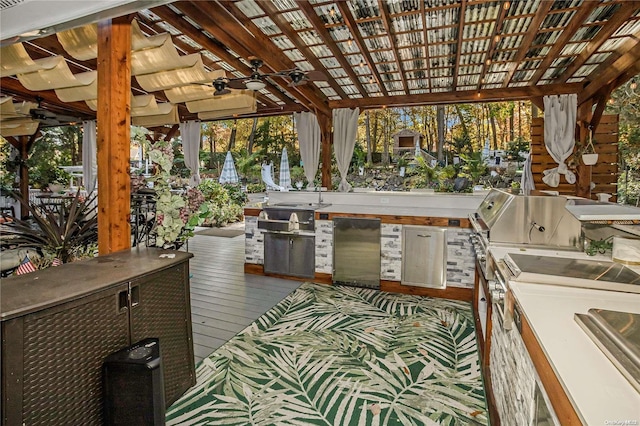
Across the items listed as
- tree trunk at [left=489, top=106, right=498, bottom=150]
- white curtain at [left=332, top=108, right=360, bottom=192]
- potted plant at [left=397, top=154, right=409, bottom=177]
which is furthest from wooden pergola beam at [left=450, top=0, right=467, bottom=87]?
tree trunk at [left=489, top=106, right=498, bottom=150]

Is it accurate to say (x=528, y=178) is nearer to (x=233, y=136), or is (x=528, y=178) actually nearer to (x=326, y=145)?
(x=326, y=145)

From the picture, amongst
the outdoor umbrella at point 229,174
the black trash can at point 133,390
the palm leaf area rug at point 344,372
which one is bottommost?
the palm leaf area rug at point 344,372

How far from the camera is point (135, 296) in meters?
1.76

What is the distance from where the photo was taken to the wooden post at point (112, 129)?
2.24 meters

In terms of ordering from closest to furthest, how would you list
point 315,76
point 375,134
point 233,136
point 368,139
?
point 315,76, point 368,139, point 375,134, point 233,136

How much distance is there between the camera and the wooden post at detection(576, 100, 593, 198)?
5.65m

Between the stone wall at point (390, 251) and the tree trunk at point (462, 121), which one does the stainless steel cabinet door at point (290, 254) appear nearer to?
the stone wall at point (390, 251)

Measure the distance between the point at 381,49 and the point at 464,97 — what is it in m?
2.36

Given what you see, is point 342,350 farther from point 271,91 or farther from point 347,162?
point 271,91

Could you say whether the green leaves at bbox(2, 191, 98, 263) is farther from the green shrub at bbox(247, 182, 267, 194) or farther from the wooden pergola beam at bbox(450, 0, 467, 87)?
the green shrub at bbox(247, 182, 267, 194)

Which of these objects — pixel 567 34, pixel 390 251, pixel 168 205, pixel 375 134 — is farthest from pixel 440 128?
pixel 168 205

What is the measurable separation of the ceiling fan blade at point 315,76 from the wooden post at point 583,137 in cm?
484

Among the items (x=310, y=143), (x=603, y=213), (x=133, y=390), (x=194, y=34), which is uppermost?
(x=194, y=34)

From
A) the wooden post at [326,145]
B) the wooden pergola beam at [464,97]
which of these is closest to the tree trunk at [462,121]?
the wooden pergola beam at [464,97]
